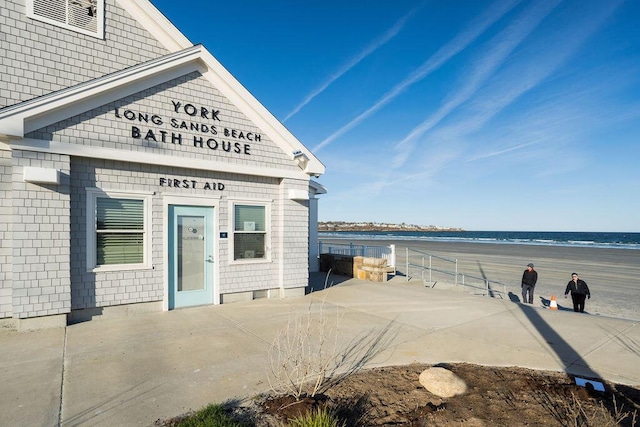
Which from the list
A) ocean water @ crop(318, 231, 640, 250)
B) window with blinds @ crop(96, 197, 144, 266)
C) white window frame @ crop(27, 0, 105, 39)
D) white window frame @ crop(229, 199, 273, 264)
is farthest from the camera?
ocean water @ crop(318, 231, 640, 250)

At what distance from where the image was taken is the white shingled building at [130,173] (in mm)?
6332

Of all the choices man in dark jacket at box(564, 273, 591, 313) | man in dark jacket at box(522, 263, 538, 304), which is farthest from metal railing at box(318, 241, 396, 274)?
man in dark jacket at box(564, 273, 591, 313)

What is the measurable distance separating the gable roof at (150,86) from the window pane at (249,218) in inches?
67.1

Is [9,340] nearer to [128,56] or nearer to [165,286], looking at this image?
[165,286]

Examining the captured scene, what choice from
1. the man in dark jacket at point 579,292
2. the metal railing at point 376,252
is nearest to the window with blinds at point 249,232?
the metal railing at point 376,252

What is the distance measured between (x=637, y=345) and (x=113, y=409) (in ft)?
25.2

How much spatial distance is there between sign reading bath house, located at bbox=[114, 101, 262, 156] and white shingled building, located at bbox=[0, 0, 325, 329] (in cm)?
2

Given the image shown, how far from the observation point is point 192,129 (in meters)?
8.11

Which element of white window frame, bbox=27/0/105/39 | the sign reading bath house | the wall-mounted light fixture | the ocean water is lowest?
the ocean water

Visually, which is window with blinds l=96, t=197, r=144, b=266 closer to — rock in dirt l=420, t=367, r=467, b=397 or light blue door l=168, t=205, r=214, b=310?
light blue door l=168, t=205, r=214, b=310

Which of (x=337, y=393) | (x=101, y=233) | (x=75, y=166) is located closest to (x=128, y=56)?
(x=75, y=166)

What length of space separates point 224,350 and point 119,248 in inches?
135

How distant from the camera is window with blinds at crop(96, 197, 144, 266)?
710 centimetres

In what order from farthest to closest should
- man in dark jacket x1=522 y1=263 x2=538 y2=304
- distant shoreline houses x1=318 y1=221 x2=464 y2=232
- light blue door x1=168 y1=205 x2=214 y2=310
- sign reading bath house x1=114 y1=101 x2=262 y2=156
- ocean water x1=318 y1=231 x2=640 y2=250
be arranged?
distant shoreline houses x1=318 y1=221 x2=464 y2=232 < ocean water x1=318 y1=231 x2=640 y2=250 < man in dark jacket x1=522 y1=263 x2=538 y2=304 < light blue door x1=168 y1=205 x2=214 y2=310 < sign reading bath house x1=114 y1=101 x2=262 y2=156
